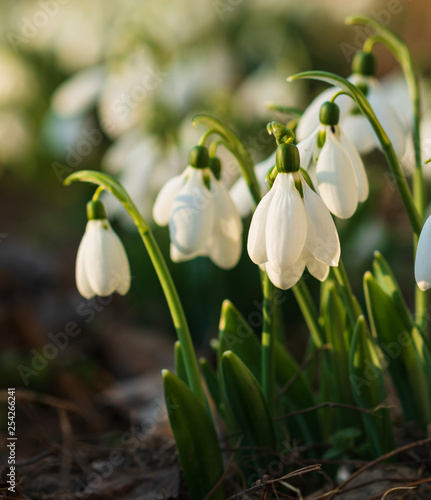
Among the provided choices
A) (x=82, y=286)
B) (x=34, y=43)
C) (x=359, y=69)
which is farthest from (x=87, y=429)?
(x=34, y=43)

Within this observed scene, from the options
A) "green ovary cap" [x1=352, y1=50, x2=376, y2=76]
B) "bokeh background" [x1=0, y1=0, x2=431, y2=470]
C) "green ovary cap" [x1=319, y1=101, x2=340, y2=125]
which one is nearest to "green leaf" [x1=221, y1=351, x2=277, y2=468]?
"green ovary cap" [x1=319, y1=101, x2=340, y2=125]

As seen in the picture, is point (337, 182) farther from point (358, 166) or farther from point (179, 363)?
point (179, 363)

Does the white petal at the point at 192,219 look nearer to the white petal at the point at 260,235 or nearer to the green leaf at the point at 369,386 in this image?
the white petal at the point at 260,235

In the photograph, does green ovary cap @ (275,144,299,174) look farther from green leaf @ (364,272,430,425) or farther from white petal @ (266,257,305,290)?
green leaf @ (364,272,430,425)

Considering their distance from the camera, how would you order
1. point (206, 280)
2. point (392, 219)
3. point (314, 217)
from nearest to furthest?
point (314, 217) < point (206, 280) < point (392, 219)

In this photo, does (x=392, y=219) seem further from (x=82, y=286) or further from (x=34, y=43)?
(x=82, y=286)

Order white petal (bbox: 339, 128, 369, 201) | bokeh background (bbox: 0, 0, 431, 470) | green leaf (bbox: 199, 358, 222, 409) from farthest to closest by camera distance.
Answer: bokeh background (bbox: 0, 0, 431, 470)
green leaf (bbox: 199, 358, 222, 409)
white petal (bbox: 339, 128, 369, 201)
